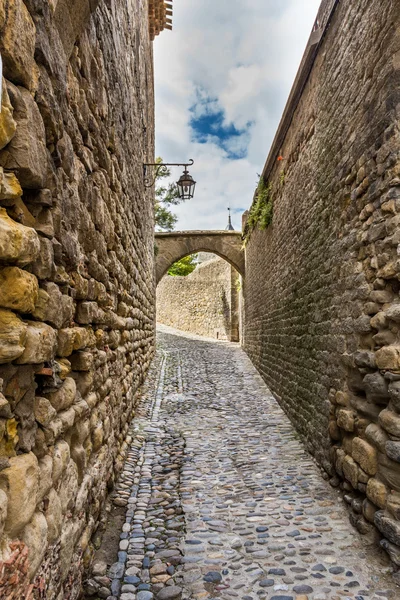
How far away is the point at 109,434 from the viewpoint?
3.14 meters

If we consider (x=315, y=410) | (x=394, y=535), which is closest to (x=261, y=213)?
(x=315, y=410)

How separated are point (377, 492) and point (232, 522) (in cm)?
104

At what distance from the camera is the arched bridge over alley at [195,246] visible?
1309 centimetres

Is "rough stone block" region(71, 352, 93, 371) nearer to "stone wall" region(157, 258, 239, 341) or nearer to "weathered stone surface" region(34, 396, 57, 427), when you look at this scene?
"weathered stone surface" region(34, 396, 57, 427)

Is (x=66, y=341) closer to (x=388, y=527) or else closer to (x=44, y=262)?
(x=44, y=262)

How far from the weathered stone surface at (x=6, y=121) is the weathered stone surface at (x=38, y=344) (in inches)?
23.5

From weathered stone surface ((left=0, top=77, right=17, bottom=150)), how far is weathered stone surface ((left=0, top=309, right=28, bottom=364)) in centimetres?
51

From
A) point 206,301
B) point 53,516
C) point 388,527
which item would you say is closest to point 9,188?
point 53,516

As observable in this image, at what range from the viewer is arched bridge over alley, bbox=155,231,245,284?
42.9 ft

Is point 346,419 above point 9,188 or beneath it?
beneath

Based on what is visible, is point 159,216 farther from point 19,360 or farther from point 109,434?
point 19,360


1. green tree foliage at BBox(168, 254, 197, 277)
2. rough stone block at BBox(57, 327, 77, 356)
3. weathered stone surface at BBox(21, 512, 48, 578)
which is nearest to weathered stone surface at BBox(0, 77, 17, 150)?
rough stone block at BBox(57, 327, 77, 356)

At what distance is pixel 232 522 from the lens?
9.85 ft

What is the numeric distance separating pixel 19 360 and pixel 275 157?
20.2ft
